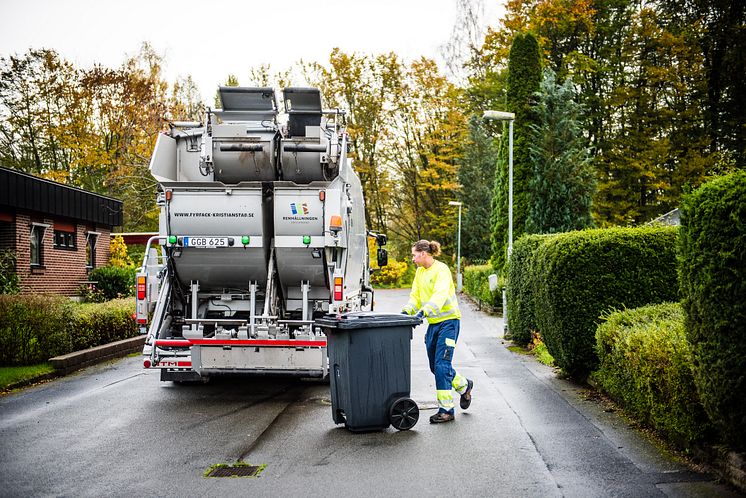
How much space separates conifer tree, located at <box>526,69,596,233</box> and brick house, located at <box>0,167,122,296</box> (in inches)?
589

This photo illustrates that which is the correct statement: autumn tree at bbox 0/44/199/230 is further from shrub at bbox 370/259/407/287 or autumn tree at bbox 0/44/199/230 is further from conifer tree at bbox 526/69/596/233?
shrub at bbox 370/259/407/287

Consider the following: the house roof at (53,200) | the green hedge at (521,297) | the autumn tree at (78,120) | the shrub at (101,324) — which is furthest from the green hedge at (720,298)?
the autumn tree at (78,120)

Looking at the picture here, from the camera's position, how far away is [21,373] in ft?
37.2

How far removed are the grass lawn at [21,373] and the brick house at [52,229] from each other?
782 cm

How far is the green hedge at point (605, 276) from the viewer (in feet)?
31.8

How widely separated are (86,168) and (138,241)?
543cm

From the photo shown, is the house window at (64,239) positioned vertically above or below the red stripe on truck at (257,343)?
above

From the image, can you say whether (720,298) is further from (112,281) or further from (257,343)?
(112,281)

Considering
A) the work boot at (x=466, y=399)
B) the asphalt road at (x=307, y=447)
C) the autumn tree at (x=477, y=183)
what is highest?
the autumn tree at (x=477, y=183)

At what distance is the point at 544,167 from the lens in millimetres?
25531

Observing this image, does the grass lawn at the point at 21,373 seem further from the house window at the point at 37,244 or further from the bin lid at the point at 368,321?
the house window at the point at 37,244

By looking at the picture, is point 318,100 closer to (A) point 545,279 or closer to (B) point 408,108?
(A) point 545,279

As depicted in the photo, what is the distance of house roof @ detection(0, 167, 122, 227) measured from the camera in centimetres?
2014

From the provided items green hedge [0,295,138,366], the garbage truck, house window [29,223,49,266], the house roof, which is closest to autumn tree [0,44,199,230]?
the house roof
